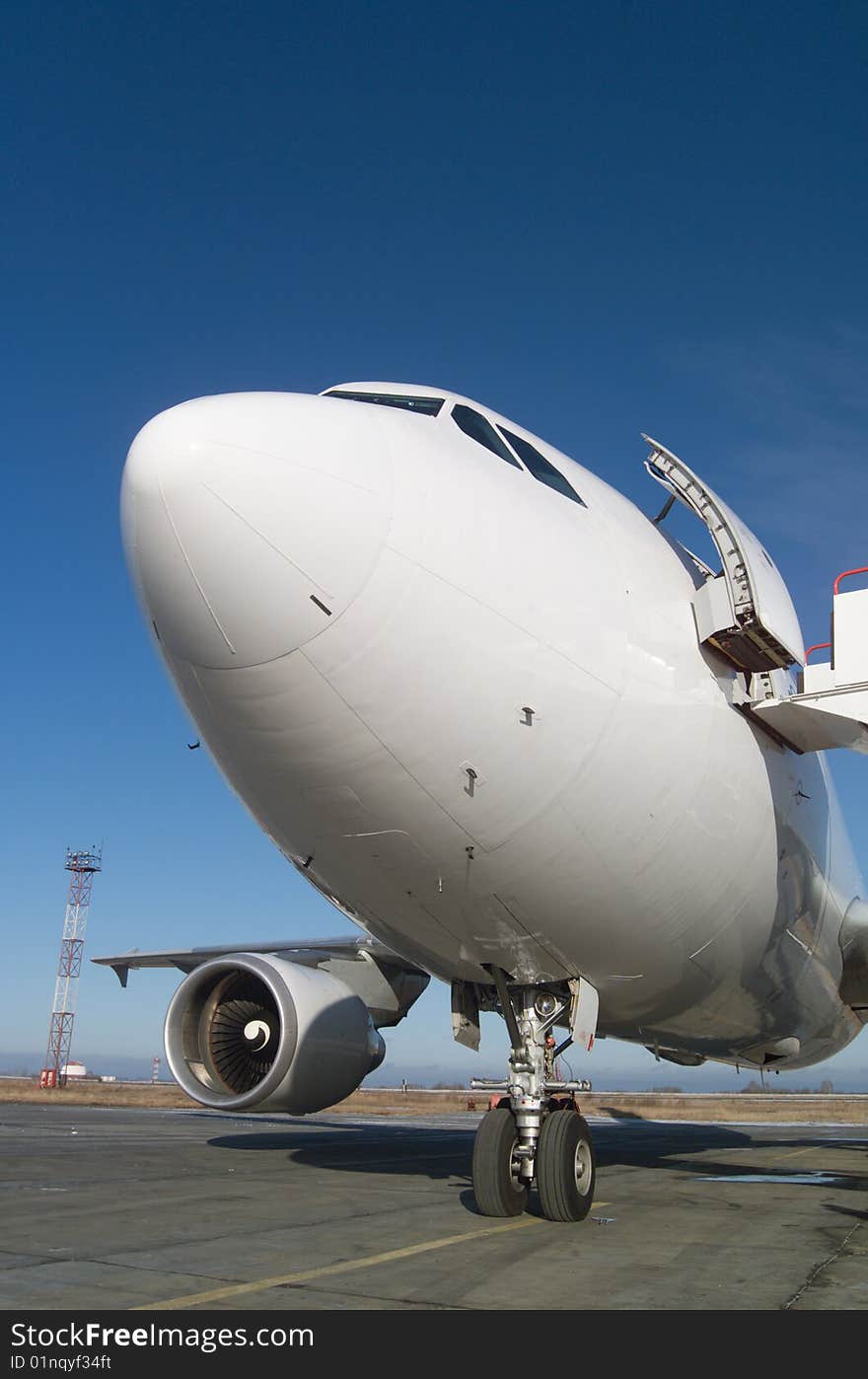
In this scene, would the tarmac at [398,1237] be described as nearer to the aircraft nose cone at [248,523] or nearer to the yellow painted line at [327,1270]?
the yellow painted line at [327,1270]

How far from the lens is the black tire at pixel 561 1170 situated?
7.36 metres

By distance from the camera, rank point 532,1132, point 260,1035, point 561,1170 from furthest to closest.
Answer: point 260,1035, point 532,1132, point 561,1170

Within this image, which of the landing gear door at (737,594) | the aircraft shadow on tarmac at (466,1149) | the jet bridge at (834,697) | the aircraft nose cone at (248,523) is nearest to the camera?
the aircraft nose cone at (248,523)

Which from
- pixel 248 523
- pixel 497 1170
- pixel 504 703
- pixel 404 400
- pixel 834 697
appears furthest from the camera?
pixel 834 697

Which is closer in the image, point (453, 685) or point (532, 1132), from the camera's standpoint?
point (453, 685)

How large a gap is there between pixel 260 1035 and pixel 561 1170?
448 cm

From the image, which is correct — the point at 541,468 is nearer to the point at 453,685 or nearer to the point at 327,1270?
the point at 453,685

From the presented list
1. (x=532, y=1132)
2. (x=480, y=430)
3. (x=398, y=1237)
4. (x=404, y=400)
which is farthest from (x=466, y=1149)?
(x=404, y=400)

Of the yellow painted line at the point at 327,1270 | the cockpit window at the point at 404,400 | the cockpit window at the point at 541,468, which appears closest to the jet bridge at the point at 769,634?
the cockpit window at the point at 541,468

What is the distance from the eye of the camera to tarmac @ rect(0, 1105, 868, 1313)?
16.8ft

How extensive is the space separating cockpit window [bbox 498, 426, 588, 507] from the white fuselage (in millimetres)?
124

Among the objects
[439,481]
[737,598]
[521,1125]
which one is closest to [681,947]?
[521,1125]

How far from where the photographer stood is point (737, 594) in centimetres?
770

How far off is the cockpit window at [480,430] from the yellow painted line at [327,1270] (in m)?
4.61
